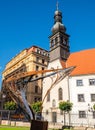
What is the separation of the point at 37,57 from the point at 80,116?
26539 millimetres

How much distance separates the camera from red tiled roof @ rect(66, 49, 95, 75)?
42625 mm

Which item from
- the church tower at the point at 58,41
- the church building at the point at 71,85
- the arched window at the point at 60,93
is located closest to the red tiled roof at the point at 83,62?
the church building at the point at 71,85

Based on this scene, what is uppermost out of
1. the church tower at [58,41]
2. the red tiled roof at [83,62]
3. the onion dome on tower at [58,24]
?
the onion dome on tower at [58,24]

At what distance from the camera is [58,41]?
4931 cm

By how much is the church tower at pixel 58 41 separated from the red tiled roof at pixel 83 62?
6.57 feet

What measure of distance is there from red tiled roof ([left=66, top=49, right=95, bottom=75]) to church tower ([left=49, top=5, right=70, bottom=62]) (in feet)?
6.57

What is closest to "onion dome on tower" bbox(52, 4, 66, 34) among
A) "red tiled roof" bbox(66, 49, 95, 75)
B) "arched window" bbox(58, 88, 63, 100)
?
"red tiled roof" bbox(66, 49, 95, 75)

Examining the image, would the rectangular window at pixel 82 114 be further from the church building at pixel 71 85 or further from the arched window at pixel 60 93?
the arched window at pixel 60 93

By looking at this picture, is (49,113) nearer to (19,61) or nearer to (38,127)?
(19,61)

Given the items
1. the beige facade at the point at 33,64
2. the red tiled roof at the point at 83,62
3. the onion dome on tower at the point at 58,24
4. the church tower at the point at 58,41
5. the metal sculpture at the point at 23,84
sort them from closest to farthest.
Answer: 1. the metal sculpture at the point at 23,84
2. the red tiled roof at the point at 83,62
3. the church tower at the point at 58,41
4. the onion dome on tower at the point at 58,24
5. the beige facade at the point at 33,64

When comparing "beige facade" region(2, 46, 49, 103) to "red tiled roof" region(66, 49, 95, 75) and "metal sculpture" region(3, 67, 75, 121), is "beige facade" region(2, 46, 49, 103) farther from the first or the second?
"metal sculpture" region(3, 67, 75, 121)

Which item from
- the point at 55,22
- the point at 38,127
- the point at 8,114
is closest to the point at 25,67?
the point at 55,22

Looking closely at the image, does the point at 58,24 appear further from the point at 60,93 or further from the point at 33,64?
the point at 60,93

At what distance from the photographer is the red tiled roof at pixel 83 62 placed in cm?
4262
